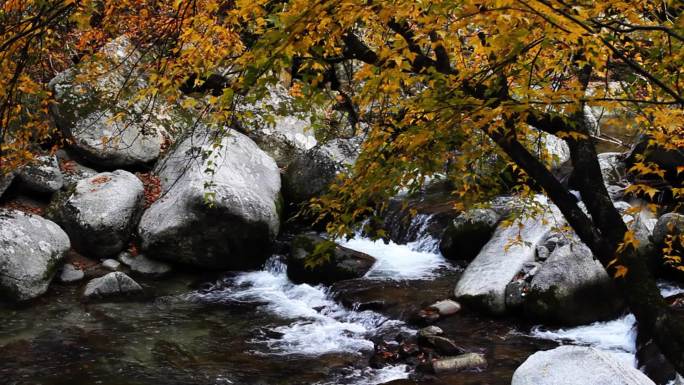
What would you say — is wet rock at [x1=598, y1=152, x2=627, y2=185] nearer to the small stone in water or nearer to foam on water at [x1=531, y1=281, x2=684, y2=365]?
foam on water at [x1=531, y1=281, x2=684, y2=365]

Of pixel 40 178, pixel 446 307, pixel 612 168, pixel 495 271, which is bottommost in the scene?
pixel 446 307

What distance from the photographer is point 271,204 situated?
475 inches

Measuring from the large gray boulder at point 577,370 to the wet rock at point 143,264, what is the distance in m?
7.90

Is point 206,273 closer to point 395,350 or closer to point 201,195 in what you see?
point 201,195

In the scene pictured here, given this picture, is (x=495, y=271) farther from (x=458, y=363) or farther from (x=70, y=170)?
(x=70, y=170)

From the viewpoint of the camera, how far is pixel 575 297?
325 inches

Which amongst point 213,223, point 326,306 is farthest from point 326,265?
point 213,223

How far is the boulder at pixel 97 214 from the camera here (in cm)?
1128

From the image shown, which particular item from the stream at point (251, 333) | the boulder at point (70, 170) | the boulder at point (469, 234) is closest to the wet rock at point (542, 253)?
the boulder at point (469, 234)

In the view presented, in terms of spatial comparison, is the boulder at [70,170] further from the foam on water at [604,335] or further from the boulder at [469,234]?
the foam on water at [604,335]

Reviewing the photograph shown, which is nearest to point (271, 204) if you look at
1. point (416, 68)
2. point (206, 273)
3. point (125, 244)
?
point (206, 273)

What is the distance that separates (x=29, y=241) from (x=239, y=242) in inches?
141

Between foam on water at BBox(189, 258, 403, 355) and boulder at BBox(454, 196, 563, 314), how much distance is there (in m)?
1.27

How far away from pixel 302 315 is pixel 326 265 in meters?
1.40
